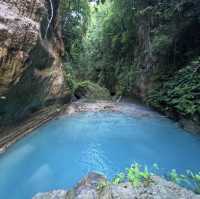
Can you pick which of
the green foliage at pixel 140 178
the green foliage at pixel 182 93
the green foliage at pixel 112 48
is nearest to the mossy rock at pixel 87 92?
the green foliage at pixel 112 48

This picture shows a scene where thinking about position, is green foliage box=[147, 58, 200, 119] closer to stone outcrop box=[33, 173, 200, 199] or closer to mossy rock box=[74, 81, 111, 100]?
stone outcrop box=[33, 173, 200, 199]

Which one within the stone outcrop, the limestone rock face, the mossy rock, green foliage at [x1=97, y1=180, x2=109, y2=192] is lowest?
the mossy rock

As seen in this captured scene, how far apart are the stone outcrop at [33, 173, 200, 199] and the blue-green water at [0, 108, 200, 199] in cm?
121

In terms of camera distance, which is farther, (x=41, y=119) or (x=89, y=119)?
(x=89, y=119)

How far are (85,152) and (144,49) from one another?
28.5 feet

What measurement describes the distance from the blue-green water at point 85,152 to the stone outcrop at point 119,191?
1.21 m

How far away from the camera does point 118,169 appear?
4.21 m

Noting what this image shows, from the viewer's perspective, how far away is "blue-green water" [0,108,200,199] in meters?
3.91

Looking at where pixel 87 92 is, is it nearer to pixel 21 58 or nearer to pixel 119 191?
pixel 21 58

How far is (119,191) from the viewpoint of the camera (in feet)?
8.00

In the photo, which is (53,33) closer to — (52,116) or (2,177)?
(52,116)

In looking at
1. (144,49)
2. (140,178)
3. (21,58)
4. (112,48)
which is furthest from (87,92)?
(140,178)

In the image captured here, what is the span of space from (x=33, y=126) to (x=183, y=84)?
5214 millimetres

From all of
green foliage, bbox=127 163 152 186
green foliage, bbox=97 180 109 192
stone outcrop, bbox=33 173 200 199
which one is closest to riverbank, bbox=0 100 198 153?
stone outcrop, bbox=33 173 200 199
